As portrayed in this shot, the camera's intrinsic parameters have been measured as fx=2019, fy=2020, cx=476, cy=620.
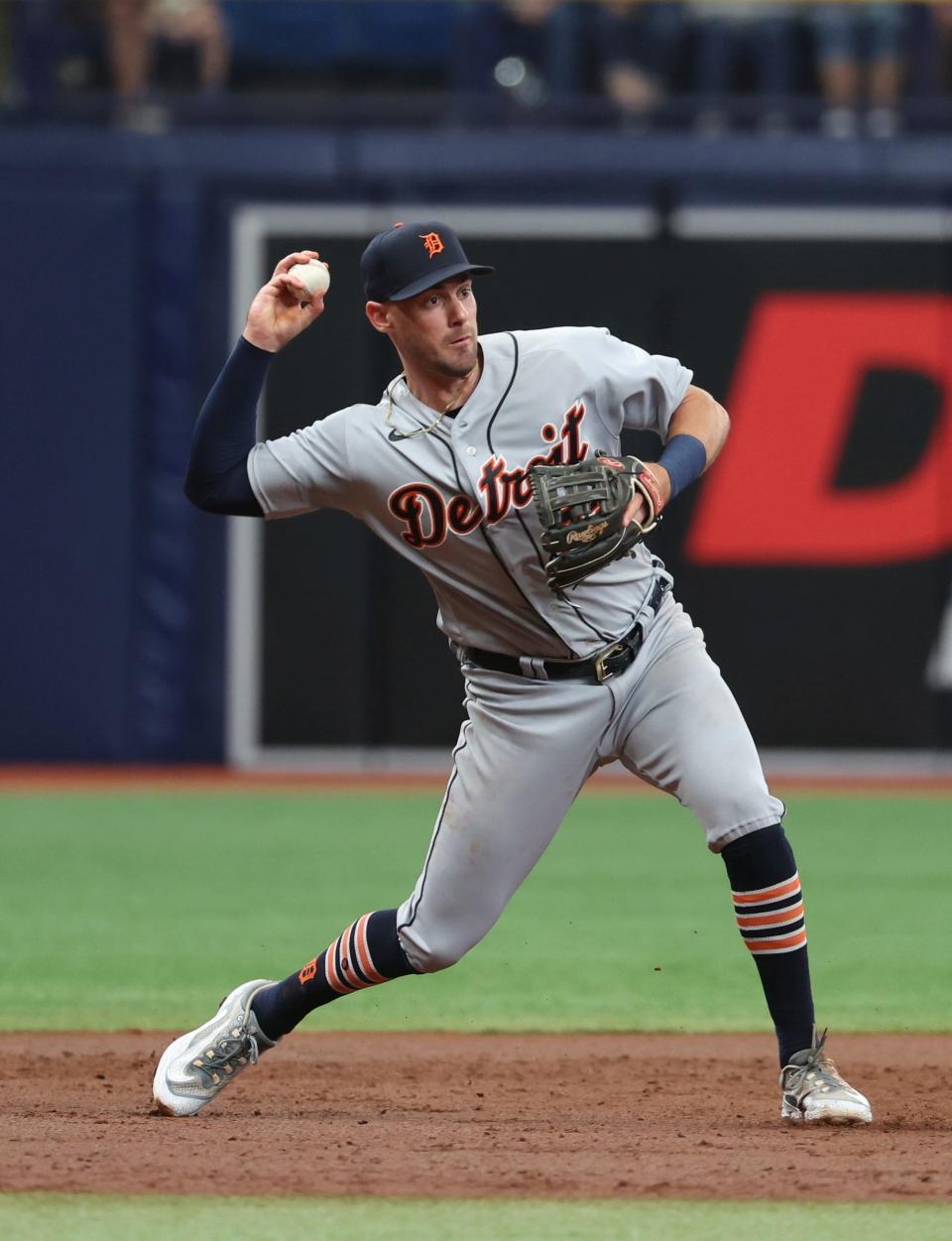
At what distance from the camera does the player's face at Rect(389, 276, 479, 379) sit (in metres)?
4.15

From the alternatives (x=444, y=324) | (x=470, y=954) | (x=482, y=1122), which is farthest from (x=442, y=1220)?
(x=470, y=954)

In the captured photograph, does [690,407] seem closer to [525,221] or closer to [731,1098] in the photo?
[731,1098]

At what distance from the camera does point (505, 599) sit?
4.24m

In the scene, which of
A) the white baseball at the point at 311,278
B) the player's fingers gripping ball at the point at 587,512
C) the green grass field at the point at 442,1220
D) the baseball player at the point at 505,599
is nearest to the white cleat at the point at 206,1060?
the baseball player at the point at 505,599

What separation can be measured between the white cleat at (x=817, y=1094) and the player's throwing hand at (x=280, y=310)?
1.85m

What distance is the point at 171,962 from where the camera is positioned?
6293 millimetres

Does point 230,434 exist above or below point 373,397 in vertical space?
above

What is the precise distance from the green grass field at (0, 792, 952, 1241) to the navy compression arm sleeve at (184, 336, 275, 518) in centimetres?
149

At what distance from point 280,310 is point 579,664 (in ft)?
3.20

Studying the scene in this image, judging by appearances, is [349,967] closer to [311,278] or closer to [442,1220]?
[442,1220]

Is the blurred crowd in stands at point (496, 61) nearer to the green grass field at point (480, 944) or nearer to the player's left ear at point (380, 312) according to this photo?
the green grass field at point (480, 944)

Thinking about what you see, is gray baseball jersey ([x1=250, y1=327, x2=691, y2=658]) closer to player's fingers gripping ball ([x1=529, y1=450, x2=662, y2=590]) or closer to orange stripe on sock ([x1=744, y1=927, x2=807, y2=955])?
player's fingers gripping ball ([x1=529, y1=450, x2=662, y2=590])

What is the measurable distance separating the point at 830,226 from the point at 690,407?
23.5ft

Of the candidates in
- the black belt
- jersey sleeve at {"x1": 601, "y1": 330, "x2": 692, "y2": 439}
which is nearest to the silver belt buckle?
the black belt
